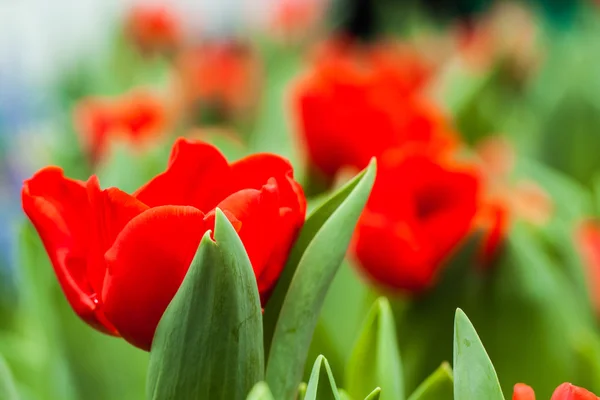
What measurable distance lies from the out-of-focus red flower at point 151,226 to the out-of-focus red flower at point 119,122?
1.27 feet

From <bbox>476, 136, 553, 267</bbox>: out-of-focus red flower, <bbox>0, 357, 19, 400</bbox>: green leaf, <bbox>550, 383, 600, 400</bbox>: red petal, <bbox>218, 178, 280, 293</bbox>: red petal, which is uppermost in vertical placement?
Result: <bbox>218, 178, 280, 293</bbox>: red petal

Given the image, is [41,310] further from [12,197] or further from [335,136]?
[12,197]

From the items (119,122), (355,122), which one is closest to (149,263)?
(355,122)

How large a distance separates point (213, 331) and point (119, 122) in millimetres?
485

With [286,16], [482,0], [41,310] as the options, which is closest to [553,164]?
[41,310]

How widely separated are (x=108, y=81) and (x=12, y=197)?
274 mm

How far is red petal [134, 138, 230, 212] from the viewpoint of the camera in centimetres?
31

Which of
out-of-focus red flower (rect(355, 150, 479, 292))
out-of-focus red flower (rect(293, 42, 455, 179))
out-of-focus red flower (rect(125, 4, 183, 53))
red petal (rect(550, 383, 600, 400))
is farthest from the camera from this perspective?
out-of-focus red flower (rect(125, 4, 183, 53))

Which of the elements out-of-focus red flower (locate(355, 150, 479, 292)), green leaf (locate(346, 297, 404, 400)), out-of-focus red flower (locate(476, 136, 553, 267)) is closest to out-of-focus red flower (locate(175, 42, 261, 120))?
out-of-focus red flower (locate(476, 136, 553, 267))

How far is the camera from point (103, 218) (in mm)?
295

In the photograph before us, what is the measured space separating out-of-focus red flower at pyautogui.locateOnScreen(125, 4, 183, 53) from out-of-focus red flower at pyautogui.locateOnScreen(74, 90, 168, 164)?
59 centimetres

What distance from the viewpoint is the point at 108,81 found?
46.7 inches

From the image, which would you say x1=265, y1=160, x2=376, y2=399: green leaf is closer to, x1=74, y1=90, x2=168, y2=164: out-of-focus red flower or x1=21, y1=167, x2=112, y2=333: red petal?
x1=21, y1=167, x2=112, y2=333: red petal

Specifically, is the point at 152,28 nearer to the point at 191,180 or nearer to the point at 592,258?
the point at 592,258
